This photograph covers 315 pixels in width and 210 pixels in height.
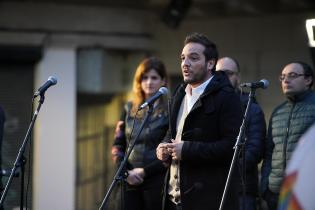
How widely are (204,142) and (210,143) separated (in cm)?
5

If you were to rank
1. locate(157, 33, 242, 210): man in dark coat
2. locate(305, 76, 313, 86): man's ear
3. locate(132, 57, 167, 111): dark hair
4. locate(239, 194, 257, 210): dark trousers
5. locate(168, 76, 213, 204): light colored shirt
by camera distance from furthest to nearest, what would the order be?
locate(132, 57, 167, 111): dark hair < locate(305, 76, 313, 86): man's ear < locate(239, 194, 257, 210): dark trousers < locate(168, 76, 213, 204): light colored shirt < locate(157, 33, 242, 210): man in dark coat

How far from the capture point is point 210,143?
444cm

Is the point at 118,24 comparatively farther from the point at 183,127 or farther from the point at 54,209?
the point at 183,127

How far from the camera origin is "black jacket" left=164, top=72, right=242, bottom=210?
445 cm

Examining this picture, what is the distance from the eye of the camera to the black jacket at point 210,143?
4.45 metres

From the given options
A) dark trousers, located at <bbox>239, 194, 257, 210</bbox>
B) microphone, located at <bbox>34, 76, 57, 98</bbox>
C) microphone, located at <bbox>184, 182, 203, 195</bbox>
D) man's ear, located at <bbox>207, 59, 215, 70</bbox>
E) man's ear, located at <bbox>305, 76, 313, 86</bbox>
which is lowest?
dark trousers, located at <bbox>239, 194, 257, 210</bbox>

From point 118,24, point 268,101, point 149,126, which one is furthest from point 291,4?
point 149,126

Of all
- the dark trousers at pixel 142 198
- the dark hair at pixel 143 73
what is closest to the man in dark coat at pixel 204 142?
the dark trousers at pixel 142 198

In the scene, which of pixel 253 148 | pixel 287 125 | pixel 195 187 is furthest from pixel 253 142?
pixel 195 187

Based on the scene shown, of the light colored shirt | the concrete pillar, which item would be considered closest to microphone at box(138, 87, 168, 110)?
the light colored shirt

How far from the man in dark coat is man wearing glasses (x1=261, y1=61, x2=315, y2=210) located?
3.73 feet

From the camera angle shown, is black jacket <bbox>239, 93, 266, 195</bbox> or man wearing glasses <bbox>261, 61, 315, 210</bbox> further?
black jacket <bbox>239, 93, 266, 195</bbox>

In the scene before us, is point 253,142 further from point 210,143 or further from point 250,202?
point 210,143

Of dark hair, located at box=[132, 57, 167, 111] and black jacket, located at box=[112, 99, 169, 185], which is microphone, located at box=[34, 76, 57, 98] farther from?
dark hair, located at box=[132, 57, 167, 111]
